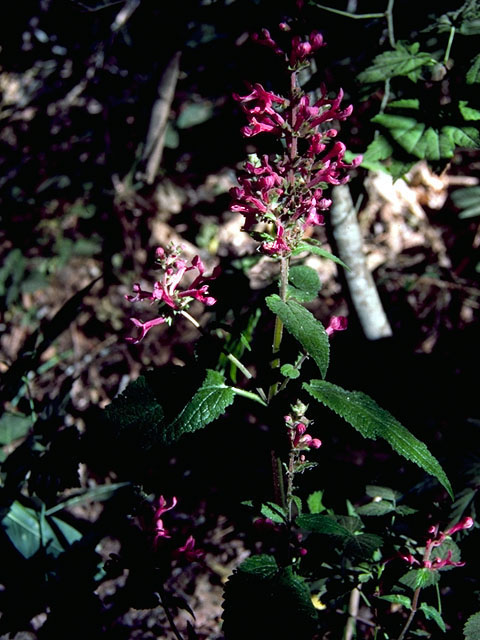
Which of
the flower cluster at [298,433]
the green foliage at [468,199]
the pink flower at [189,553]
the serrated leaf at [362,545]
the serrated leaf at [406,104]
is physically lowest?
the green foliage at [468,199]

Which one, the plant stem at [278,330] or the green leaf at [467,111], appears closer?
the plant stem at [278,330]

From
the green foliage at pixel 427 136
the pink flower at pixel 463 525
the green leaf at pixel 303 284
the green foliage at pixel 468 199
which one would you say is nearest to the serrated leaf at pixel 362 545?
the pink flower at pixel 463 525

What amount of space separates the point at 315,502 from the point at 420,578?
0.40 meters

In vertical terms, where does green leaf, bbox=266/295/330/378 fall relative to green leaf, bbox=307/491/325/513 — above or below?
above

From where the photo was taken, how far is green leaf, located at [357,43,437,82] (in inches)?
61.0

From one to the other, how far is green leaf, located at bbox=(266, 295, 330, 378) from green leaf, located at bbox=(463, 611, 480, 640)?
81 centimetres

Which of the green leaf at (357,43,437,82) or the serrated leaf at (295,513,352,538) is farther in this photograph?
the green leaf at (357,43,437,82)

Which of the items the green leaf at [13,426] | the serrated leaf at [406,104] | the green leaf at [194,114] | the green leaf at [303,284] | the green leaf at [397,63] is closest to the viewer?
the green leaf at [303,284]

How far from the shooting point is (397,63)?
157 cm

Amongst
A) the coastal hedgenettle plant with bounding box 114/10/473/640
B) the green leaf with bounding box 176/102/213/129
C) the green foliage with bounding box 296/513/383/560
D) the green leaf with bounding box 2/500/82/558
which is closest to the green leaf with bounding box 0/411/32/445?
the green leaf with bounding box 2/500/82/558

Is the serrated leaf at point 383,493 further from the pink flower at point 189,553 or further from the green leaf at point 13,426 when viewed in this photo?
the green leaf at point 13,426

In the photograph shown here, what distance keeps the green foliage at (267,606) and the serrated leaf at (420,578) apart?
0.31 metres

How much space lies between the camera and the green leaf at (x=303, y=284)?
1283mm

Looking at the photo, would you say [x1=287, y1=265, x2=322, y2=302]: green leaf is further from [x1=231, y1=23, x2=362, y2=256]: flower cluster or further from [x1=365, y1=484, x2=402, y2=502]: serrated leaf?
[x1=365, y1=484, x2=402, y2=502]: serrated leaf
